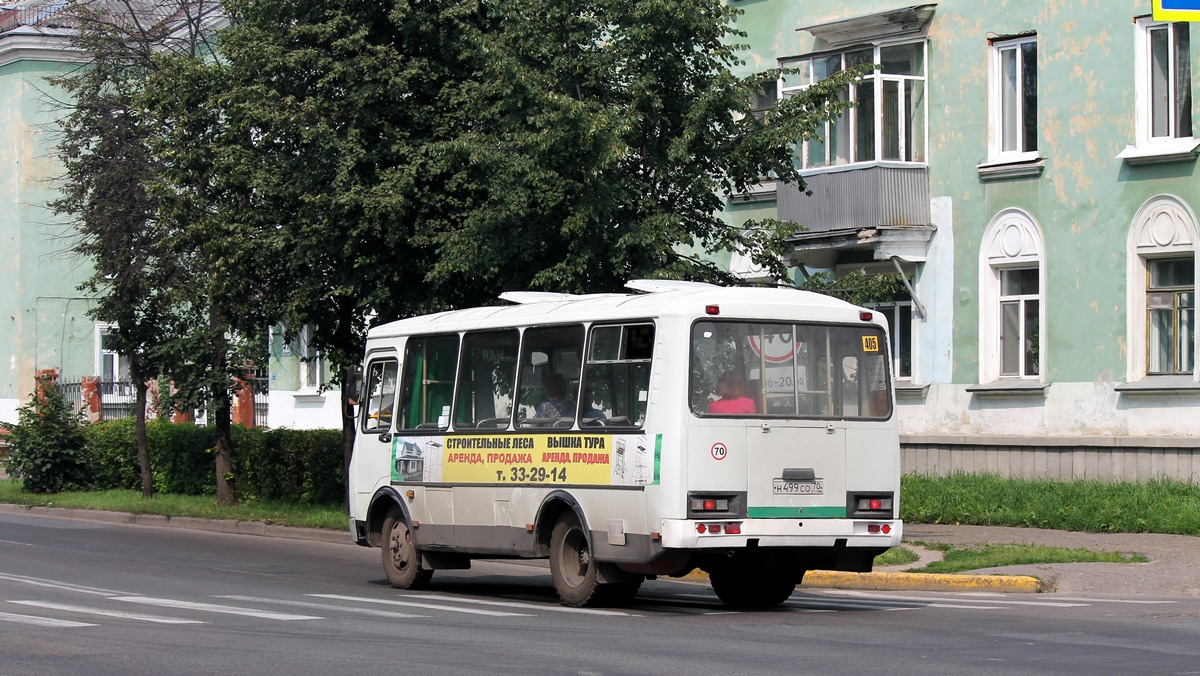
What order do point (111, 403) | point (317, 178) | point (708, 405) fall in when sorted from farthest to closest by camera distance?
point (111, 403) < point (317, 178) < point (708, 405)

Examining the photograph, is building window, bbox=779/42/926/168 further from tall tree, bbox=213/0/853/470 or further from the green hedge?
the green hedge

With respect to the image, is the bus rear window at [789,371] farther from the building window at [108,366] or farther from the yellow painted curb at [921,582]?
the building window at [108,366]

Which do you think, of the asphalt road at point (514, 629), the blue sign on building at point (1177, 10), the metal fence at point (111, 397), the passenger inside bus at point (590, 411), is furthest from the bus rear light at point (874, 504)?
the metal fence at point (111, 397)

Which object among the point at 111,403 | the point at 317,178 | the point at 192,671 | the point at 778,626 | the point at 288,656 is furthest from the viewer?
the point at 111,403

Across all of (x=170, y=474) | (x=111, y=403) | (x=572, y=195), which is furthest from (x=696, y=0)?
(x=111, y=403)

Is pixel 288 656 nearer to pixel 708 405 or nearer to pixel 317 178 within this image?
pixel 708 405

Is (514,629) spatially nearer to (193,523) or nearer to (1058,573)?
(1058,573)

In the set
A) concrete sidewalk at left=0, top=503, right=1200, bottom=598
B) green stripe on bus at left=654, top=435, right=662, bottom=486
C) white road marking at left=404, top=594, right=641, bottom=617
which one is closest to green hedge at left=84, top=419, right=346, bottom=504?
concrete sidewalk at left=0, top=503, right=1200, bottom=598

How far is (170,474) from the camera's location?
34.3 m

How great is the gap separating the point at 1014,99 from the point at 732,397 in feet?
45.2

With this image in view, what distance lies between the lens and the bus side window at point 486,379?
52.1ft

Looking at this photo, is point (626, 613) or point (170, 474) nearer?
point (626, 613)

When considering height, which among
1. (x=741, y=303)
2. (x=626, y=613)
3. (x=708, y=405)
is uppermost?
(x=741, y=303)

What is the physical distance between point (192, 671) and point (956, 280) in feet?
61.2
